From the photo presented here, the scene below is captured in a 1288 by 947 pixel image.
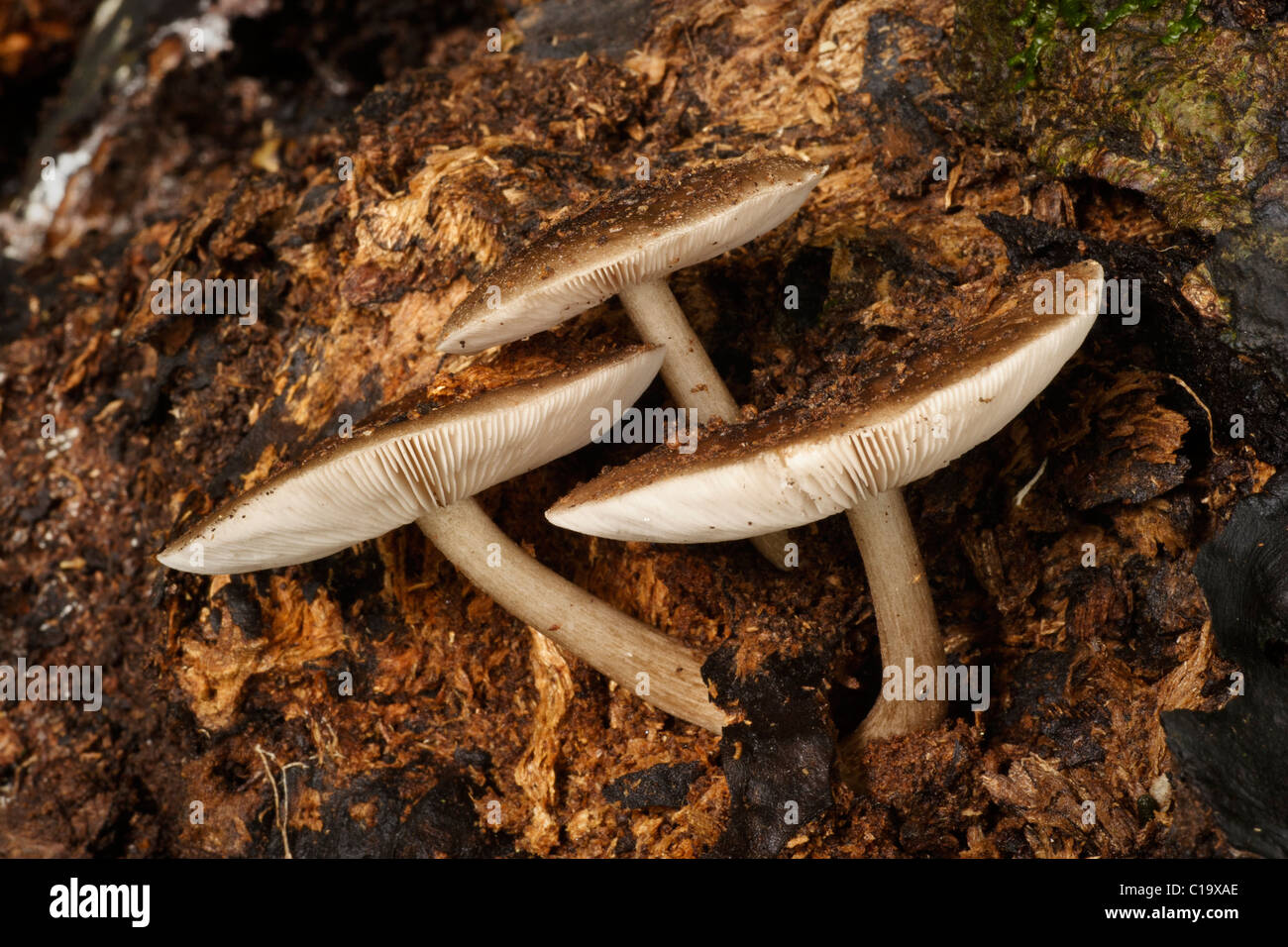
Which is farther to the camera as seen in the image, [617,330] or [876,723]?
[617,330]

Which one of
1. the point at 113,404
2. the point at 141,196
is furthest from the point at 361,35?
the point at 113,404

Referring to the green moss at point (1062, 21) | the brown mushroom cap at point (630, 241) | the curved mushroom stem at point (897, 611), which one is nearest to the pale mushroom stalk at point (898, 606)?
the curved mushroom stem at point (897, 611)

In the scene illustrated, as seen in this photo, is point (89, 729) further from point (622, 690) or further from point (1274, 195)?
point (1274, 195)

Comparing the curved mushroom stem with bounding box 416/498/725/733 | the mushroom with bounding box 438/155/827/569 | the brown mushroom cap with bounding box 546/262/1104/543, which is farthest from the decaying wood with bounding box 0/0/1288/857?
the brown mushroom cap with bounding box 546/262/1104/543

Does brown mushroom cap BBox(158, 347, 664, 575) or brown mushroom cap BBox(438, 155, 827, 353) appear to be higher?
brown mushroom cap BBox(438, 155, 827, 353)

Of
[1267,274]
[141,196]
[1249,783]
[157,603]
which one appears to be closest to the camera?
[1249,783]

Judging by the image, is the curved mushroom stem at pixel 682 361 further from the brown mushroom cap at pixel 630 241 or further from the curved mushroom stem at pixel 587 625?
the curved mushroom stem at pixel 587 625

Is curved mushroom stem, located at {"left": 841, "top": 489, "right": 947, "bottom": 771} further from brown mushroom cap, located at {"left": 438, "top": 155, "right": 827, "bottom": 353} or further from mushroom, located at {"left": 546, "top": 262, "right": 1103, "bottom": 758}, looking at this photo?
brown mushroom cap, located at {"left": 438, "top": 155, "right": 827, "bottom": 353}

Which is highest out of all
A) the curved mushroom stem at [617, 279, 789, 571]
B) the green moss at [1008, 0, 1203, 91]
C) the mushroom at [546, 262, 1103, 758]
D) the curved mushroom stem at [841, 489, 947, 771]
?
the green moss at [1008, 0, 1203, 91]
